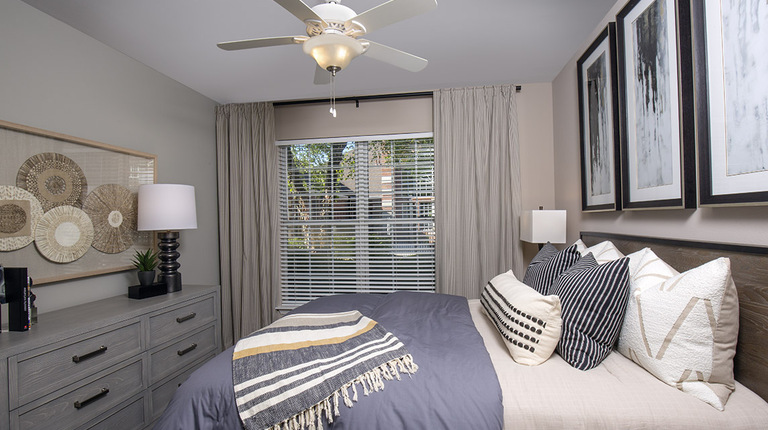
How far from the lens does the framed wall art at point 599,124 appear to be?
200 centimetres

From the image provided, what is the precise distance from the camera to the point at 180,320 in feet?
7.78

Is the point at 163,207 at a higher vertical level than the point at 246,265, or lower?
higher

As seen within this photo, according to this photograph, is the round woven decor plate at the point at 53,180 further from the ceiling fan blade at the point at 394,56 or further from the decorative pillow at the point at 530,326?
the decorative pillow at the point at 530,326

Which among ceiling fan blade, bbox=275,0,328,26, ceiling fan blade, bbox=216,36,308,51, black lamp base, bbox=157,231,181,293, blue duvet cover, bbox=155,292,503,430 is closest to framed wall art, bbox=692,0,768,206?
blue duvet cover, bbox=155,292,503,430

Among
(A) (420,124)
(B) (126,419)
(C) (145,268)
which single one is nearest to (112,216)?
(C) (145,268)

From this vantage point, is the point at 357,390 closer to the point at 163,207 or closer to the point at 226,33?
the point at 163,207

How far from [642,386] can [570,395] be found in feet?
0.82

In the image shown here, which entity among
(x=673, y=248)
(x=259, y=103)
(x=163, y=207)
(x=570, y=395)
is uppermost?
(x=259, y=103)

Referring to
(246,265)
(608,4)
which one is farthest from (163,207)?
(608,4)

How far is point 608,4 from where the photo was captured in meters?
2.00

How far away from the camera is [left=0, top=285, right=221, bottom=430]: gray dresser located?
59.7 inches

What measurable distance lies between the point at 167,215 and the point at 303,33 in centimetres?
160

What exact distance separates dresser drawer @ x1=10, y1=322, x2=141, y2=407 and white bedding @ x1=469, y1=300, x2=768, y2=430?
203 centimetres

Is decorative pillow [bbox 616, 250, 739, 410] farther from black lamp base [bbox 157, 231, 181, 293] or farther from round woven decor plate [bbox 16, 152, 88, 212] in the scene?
round woven decor plate [bbox 16, 152, 88, 212]
